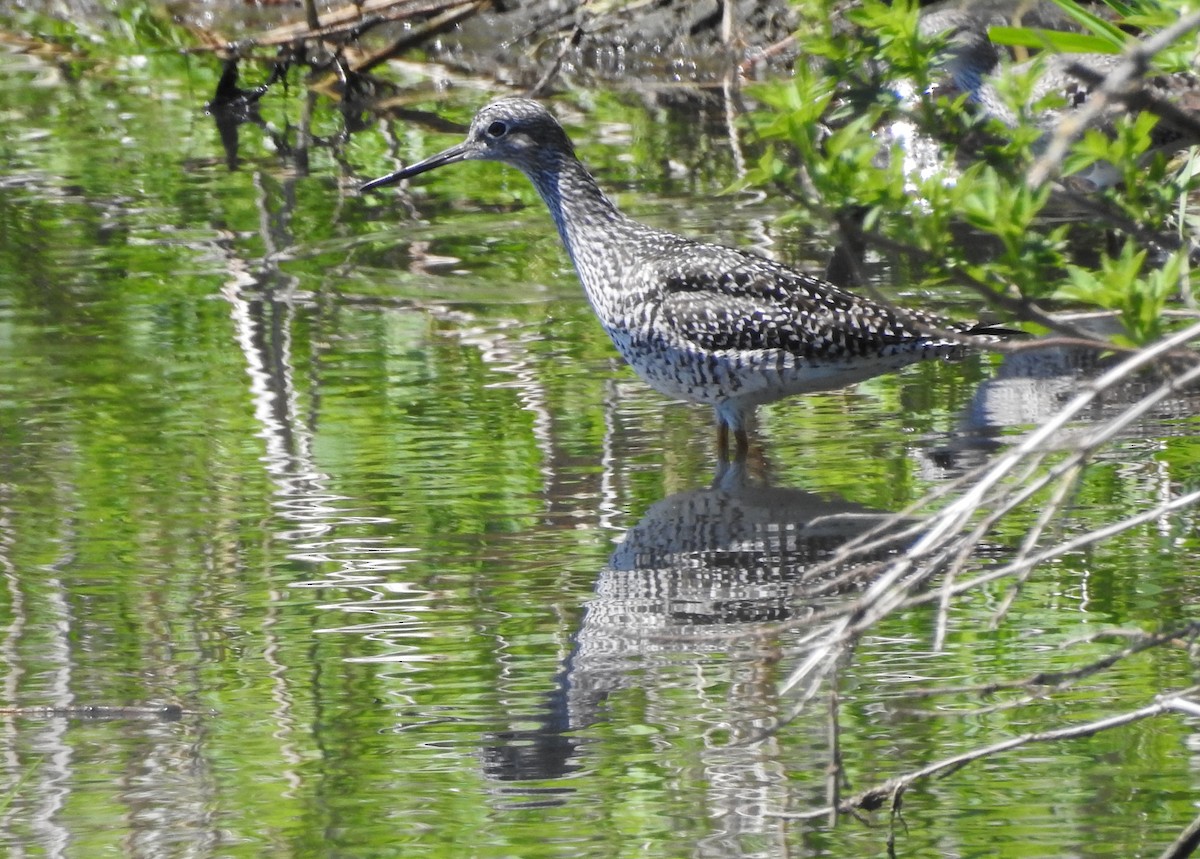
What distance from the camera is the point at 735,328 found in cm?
683

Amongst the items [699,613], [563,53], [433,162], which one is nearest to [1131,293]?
[699,613]

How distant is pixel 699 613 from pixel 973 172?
2.17 meters

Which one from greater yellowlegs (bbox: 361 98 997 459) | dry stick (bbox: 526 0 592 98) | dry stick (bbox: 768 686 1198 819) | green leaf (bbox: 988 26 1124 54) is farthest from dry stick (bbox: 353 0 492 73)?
dry stick (bbox: 768 686 1198 819)

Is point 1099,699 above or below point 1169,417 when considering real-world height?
below

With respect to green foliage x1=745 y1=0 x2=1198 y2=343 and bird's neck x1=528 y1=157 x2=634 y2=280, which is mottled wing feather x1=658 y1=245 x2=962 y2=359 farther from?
green foliage x1=745 y1=0 x2=1198 y2=343

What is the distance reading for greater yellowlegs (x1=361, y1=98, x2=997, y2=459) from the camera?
679cm

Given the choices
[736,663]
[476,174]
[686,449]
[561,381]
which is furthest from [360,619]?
[476,174]

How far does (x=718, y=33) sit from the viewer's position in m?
15.1

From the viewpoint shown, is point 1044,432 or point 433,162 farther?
point 433,162

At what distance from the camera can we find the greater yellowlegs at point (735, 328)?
6.79 meters

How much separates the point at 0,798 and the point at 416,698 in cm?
107

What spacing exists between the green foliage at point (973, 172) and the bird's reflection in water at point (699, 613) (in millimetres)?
640

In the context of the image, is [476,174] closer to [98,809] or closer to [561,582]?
[561,582]

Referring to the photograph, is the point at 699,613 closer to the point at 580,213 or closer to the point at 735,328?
the point at 735,328
